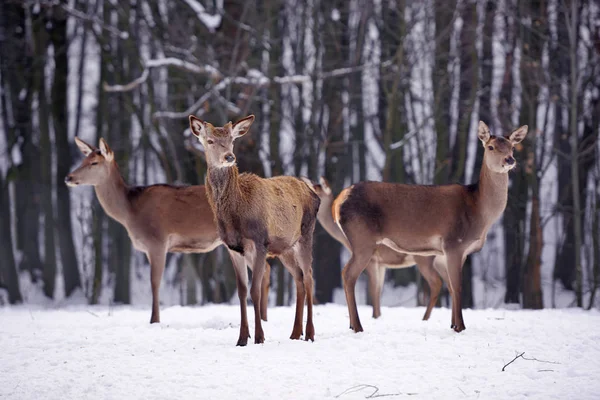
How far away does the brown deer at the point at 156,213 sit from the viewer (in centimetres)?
1068

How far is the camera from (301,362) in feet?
21.8

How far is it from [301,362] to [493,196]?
3929 millimetres

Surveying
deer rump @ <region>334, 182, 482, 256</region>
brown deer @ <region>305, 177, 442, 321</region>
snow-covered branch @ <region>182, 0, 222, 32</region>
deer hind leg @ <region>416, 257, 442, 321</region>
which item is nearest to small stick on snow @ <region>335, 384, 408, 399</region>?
deer rump @ <region>334, 182, 482, 256</region>

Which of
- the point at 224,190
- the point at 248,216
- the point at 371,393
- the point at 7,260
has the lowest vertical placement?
the point at 7,260

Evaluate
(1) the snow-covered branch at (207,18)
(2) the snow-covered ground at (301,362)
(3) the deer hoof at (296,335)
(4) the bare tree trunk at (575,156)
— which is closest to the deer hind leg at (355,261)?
(2) the snow-covered ground at (301,362)

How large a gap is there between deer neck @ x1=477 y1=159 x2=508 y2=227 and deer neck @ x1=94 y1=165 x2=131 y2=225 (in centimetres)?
487

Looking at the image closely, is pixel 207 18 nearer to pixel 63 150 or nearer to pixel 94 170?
Answer: pixel 63 150

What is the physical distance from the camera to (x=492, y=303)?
1772 centimetres

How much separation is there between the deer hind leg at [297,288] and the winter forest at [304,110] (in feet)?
24.7

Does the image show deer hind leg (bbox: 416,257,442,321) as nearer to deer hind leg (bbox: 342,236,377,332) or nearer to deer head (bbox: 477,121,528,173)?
deer hind leg (bbox: 342,236,377,332)

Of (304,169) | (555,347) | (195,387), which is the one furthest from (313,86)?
(195,387)

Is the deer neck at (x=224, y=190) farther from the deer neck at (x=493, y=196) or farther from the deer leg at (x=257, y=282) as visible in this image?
the deer neck at (x=493, y=196)

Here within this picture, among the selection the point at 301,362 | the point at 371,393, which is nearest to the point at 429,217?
the point at 301,362

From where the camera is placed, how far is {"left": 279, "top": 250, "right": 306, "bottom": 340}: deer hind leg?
322 inches
